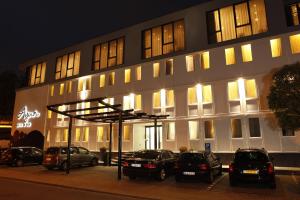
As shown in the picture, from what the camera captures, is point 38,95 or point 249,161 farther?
point 38,95

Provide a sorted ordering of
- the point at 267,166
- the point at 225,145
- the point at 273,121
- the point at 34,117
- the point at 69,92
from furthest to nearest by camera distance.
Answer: the point at 34,117, the point at 69,92, the point at 225,145, the point at 273,121, the point at 267,166

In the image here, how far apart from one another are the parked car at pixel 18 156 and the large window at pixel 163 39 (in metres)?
13.3

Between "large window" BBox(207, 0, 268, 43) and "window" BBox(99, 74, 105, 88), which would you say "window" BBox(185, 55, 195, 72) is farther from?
"window" BBox(99, 74, 105, 88)

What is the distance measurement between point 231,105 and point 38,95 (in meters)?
23.7

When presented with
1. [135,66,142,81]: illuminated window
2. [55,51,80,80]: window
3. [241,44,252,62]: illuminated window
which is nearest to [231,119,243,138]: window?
[241,44,252,62]: illuminated window

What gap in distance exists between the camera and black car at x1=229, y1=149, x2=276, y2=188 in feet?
30.9

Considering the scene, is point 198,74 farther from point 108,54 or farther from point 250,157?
point 108,54

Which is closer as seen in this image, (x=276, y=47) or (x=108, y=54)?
(x=276, y=47)

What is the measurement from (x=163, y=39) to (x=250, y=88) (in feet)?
29.1

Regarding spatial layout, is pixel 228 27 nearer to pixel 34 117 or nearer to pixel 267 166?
pixel 267 166

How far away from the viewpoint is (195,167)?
35.5 ft

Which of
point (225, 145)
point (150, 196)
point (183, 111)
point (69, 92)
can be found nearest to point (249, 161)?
point (150, 196)

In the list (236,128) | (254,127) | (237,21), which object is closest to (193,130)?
(236,128)

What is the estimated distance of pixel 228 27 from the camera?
1855 centimetres
